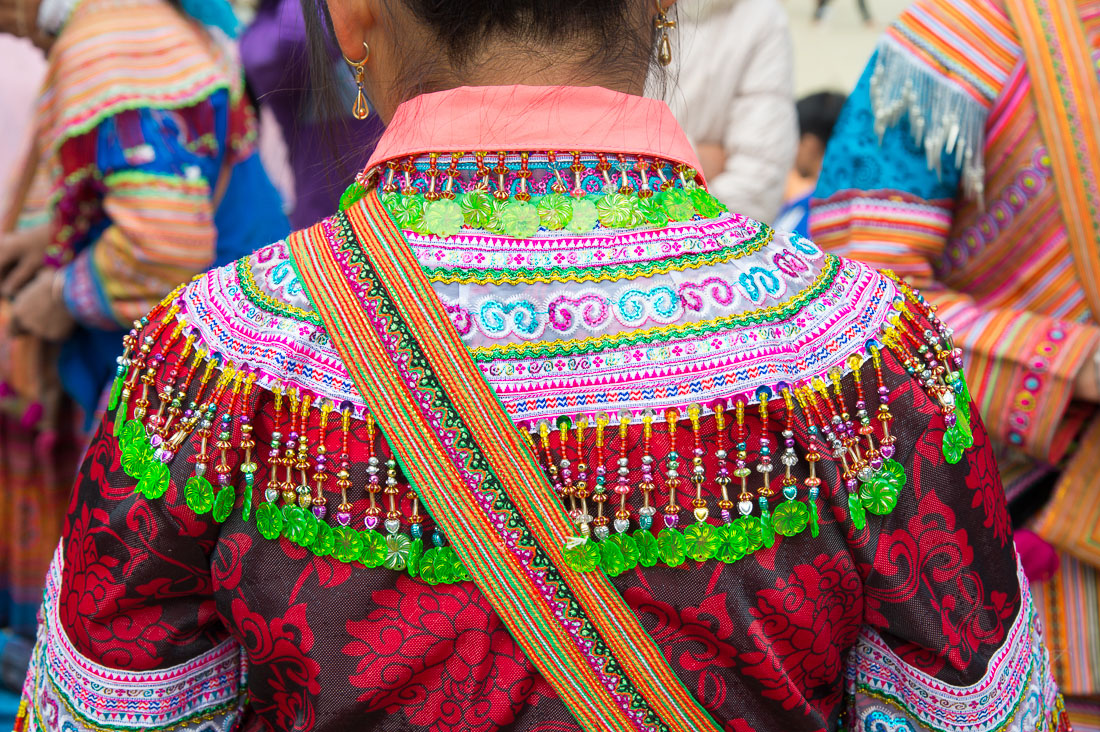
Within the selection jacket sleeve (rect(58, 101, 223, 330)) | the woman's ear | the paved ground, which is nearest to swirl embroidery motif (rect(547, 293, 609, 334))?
the woman's ear

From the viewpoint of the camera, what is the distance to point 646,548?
0.92 metres

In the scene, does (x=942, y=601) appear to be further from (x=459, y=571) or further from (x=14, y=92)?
(x=14, y=92)

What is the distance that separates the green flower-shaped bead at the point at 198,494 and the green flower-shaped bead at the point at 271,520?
5 centimetres

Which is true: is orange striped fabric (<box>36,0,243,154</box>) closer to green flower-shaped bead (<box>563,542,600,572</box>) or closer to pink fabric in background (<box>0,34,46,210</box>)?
pink fabric in background (<box>0,34,46,210</box>)

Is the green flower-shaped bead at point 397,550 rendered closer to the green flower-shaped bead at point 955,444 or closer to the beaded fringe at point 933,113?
the green flower-shaped bead at point 955,444

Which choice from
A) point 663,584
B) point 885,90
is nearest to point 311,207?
point 885,90

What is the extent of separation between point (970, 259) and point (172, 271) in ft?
5.81

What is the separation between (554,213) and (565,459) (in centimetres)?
23

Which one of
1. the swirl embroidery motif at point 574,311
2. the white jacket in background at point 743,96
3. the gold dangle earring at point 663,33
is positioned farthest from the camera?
the white jacket in background at point 743,96

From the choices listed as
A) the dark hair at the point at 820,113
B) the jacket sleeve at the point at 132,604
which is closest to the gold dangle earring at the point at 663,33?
the jacket sleeve at the point at 132,604

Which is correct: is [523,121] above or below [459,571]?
above

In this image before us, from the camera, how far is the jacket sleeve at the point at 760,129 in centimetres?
317

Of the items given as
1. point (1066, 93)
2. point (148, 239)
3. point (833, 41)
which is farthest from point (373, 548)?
point (833, 41)

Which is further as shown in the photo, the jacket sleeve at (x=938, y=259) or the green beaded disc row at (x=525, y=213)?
the jacket sleeve at (x=938, y=259)
